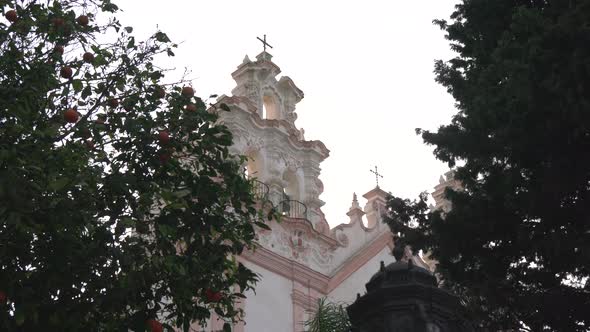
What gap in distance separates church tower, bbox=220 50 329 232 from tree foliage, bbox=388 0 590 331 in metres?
10.9

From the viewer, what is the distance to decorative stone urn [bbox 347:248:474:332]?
7.90 metres

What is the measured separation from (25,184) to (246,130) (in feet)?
53.5

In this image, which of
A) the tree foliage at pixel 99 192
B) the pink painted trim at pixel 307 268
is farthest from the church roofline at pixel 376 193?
the tree foliage at pixel 99 192

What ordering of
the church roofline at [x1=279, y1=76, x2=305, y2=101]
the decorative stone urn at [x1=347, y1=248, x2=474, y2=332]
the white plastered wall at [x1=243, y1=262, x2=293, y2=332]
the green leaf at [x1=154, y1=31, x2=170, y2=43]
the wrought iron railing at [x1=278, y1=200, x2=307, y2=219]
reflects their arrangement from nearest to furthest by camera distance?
1. the decorative stone urn at [x1=347, y1=248, x2=474, y2=332]
2. the green leaf at [x1=154, y1=31, x2=170, y2=43]
3. the white plastered wall at [x1=243, y1=262, x2=293, y2=332]
4. the wrought iron railing at [x1=278, y1=200, x2=307, y2=219]
5. the church roofline at [x1=279, y1=76, x2=305, y2=101]

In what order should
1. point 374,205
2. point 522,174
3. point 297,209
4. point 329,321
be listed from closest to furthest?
point 522,174 → point 329,321 → point 297,209 → point 374,205

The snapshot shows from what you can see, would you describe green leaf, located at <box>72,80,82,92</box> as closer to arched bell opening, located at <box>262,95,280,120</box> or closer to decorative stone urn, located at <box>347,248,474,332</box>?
decorative stone urn, located at <box>347,248,474,332</box>

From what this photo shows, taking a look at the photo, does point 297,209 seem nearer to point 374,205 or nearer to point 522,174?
point 374,205

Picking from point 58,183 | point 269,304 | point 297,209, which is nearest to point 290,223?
point 297,209

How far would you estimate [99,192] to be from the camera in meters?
7.61

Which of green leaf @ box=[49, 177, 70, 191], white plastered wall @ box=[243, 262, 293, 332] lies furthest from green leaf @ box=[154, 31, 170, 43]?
white plastered wall @ box=[243, 262, 293, 332]

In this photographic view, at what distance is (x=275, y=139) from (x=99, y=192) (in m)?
15.8

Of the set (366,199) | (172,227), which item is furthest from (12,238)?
(366,199)

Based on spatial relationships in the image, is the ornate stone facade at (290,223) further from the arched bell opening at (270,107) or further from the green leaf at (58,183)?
the green leaf at (58,183)

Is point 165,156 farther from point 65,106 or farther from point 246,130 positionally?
point 246,130
